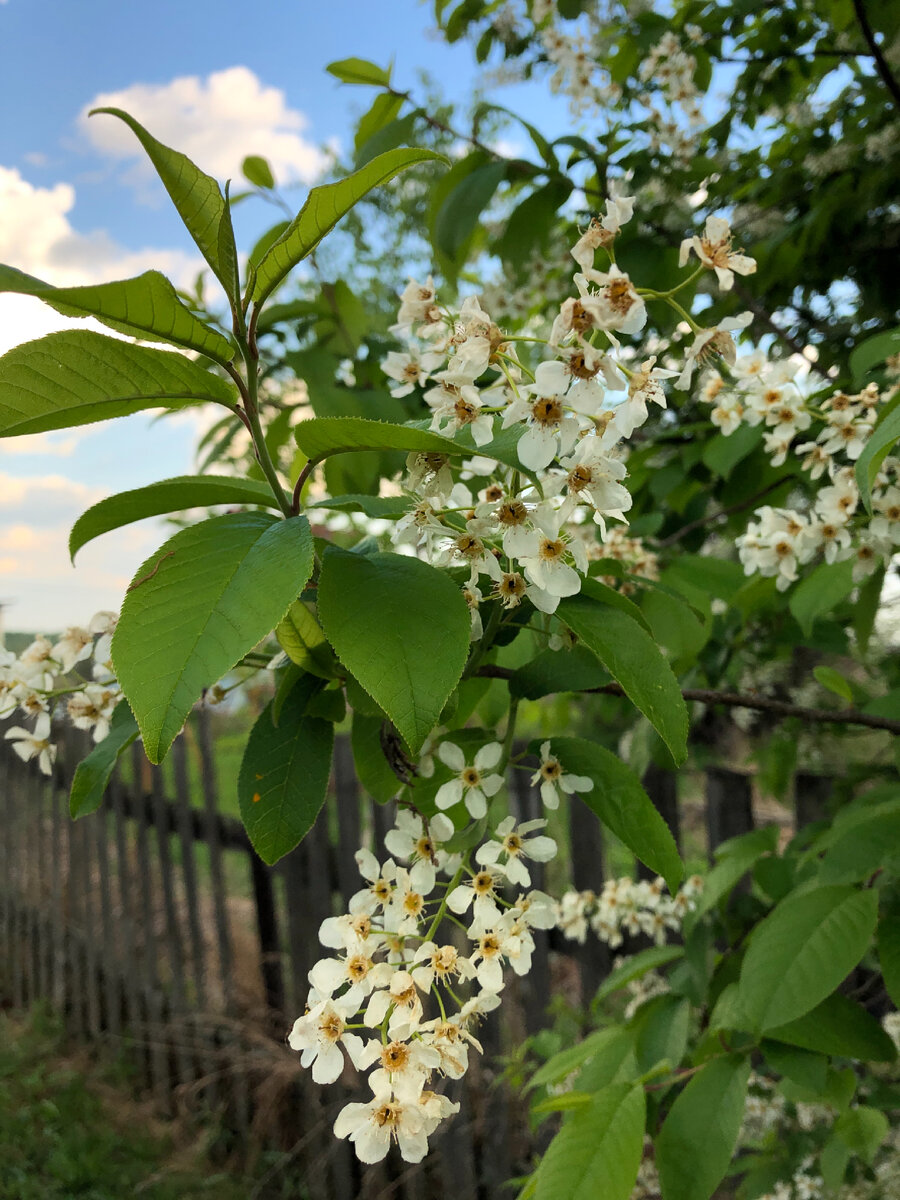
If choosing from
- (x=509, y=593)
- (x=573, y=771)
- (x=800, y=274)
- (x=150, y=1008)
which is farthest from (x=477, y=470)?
(x=150, y=1008)

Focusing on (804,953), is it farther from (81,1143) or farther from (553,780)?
(81,1143)

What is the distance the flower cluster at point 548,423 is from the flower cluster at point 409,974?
7.5 inches

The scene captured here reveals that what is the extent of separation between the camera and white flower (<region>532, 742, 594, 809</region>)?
74 cm

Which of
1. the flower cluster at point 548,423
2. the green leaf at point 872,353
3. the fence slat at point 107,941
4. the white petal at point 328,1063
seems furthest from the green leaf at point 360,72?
the fence slat at point 107,941

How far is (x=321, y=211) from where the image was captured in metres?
0.58

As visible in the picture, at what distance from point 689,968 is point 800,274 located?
163 cm

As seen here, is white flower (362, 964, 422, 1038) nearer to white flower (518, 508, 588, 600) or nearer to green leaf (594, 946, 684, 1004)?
white flower (518, 508, 588, 600)

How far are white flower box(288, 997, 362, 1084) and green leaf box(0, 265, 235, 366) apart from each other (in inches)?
19.0

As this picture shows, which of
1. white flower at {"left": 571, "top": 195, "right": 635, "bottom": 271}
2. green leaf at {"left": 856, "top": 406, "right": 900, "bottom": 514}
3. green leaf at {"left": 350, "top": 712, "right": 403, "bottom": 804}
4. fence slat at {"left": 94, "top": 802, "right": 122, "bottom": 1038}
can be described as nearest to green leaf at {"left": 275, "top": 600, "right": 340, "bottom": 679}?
green leaf at {"left": 350, "top": 712, "right": 403, "bottom": 804}

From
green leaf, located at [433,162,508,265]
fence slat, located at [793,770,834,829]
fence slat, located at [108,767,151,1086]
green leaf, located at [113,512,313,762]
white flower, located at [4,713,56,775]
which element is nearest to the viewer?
green leaf, located at [113,512,313,762]

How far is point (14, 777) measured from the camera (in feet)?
14.7

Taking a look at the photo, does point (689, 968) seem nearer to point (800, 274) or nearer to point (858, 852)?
point (858, 852)

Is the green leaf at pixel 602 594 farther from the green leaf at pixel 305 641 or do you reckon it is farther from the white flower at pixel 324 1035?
the white flower at pixel 324 1035

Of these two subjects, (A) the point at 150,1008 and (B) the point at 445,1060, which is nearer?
(B) the point at 445,1060
